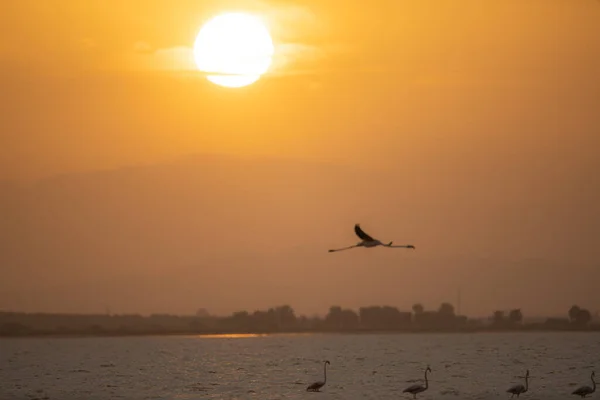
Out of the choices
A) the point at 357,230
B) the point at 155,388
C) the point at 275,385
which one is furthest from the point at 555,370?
the point at 357,230

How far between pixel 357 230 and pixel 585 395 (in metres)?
21.0

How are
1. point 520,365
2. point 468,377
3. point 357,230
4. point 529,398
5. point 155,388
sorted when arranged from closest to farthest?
1. point 357,230
2. point 529,398
3. point 155,388
4. point 468,377
5. point 520,365

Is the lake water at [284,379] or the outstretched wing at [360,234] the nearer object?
the outstretched wing at [360,234]

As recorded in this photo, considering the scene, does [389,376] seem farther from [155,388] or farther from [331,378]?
[155,388]

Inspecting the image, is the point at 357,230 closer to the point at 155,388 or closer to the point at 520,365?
the point at 155,388

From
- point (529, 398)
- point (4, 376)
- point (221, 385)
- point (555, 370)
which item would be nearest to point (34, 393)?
point (221, 385)

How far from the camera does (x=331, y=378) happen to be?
3130 inches

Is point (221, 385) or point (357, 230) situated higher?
point (357, 230)

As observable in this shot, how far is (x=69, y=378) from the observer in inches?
3174

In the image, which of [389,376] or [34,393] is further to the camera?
[389,376]

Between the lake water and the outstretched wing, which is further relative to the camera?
the lake water

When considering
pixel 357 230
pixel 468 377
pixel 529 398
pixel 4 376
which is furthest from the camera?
pixel 4 376

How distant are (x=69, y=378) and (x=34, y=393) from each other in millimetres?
15616

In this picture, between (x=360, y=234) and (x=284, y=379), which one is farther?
(x=284, y=379)
